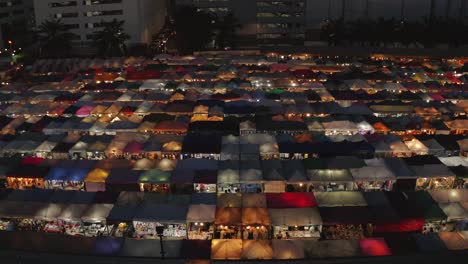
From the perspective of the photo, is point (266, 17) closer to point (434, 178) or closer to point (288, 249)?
point (434, 178)

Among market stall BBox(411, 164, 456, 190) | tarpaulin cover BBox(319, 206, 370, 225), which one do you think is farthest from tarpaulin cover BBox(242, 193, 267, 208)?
market stall BBox(411, 164, 456, 190)

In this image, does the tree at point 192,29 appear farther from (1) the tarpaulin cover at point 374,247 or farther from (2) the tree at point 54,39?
(1) the tarpaulin cover at point 374,247

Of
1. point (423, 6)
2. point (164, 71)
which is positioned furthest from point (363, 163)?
point (423, 6)

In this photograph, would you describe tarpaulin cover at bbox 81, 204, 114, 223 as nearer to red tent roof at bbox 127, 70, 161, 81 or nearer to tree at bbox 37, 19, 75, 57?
red tent roof at bbox 127, 70, 161, 81

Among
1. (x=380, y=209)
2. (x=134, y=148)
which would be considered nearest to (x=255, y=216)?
(x=380, y=209)

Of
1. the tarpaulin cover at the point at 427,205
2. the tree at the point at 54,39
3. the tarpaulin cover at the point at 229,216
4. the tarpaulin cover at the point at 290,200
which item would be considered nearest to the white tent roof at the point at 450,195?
the tarpaulin cover at the point at 427,205

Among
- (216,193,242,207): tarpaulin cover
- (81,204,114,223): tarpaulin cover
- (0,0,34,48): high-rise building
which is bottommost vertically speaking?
(81,204,114,223): tarpaulin cover

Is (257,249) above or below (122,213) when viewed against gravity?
below
